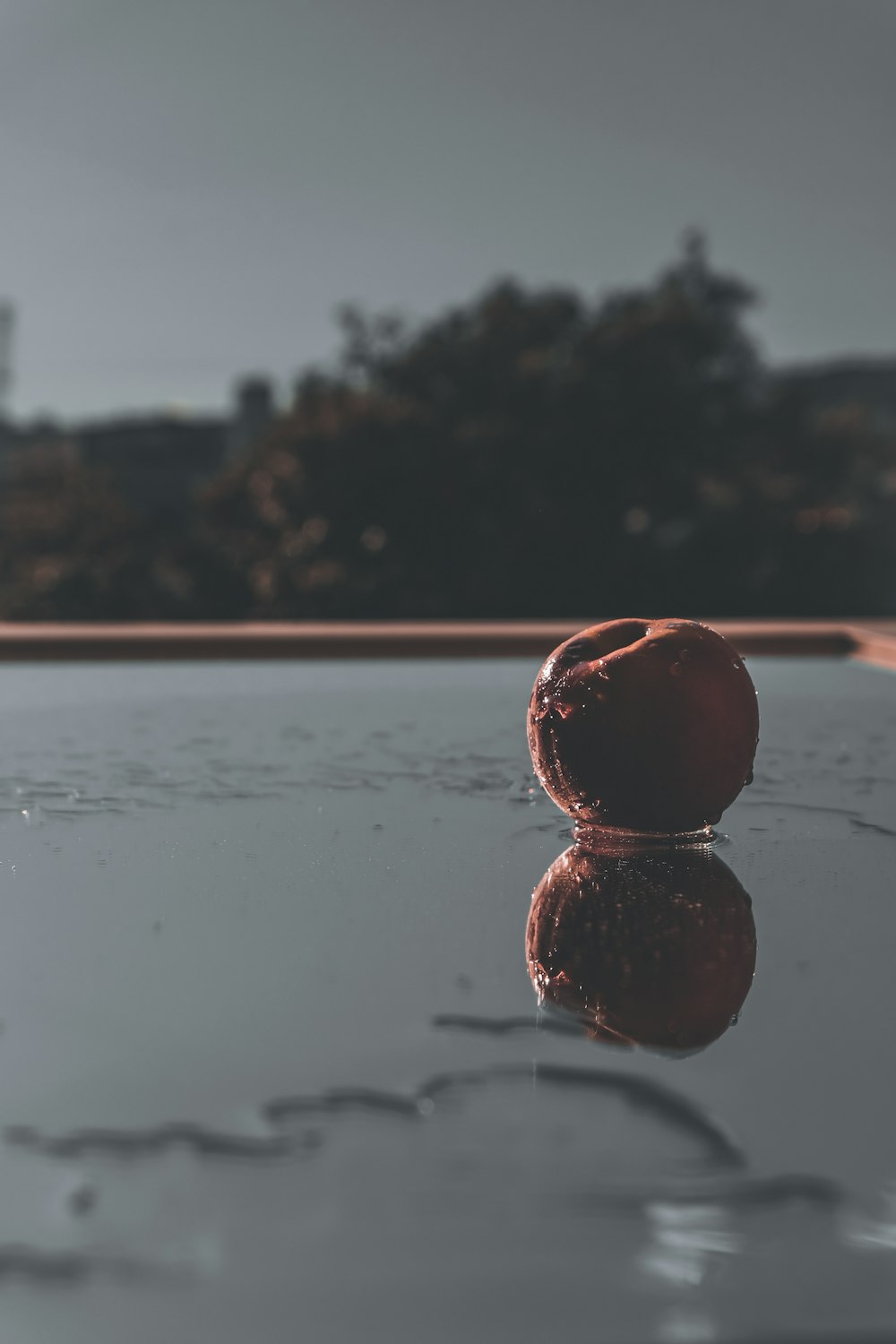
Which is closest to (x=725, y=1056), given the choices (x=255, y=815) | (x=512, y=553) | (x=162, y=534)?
(x=255, y=815)

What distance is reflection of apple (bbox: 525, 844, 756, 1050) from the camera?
1.43 m

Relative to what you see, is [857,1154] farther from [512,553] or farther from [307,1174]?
[512,553]

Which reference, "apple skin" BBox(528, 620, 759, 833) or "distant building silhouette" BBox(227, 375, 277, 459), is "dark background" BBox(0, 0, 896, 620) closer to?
"distant building silhouette" BBox(227, 375, 277, 459)

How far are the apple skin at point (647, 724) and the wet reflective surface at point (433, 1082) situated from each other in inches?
5.0

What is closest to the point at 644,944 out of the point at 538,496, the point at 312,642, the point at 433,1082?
the point at 433,1082

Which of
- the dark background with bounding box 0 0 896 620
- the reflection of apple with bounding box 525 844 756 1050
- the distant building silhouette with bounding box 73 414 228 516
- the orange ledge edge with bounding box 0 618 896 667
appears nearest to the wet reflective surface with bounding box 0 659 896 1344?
the reflection of apple with bounding box 525 844 756 1050

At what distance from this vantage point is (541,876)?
83.9 inches

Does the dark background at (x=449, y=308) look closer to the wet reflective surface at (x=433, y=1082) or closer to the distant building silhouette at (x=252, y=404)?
the distant building silhouette at (x=252, y=404)

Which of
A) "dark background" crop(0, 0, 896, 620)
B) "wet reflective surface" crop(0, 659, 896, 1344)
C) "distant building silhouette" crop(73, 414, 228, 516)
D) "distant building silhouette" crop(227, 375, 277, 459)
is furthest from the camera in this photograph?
"distant building silhouette" crop(73, 414, 228, 516)

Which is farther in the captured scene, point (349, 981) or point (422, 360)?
point (422, 360)

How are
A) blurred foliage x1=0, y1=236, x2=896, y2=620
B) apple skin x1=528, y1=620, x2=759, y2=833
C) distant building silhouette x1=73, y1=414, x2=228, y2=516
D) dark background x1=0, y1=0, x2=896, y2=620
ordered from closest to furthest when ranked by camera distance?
apple skin x1=528, y1=620, x2=759, y2=833
blurred foliage x1=0, y1=236, x2=896, y2=620
dark background x1=0, y1=0, x2=896, y2=620
distant building silhouette x1=73, y1=414, x2=228, y2=516

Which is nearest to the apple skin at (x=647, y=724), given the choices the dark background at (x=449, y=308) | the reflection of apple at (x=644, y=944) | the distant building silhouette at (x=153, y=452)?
the reflection of apple at (x=644, y=944)

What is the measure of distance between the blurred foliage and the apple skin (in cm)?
1223

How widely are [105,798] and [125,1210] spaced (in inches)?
73.2
